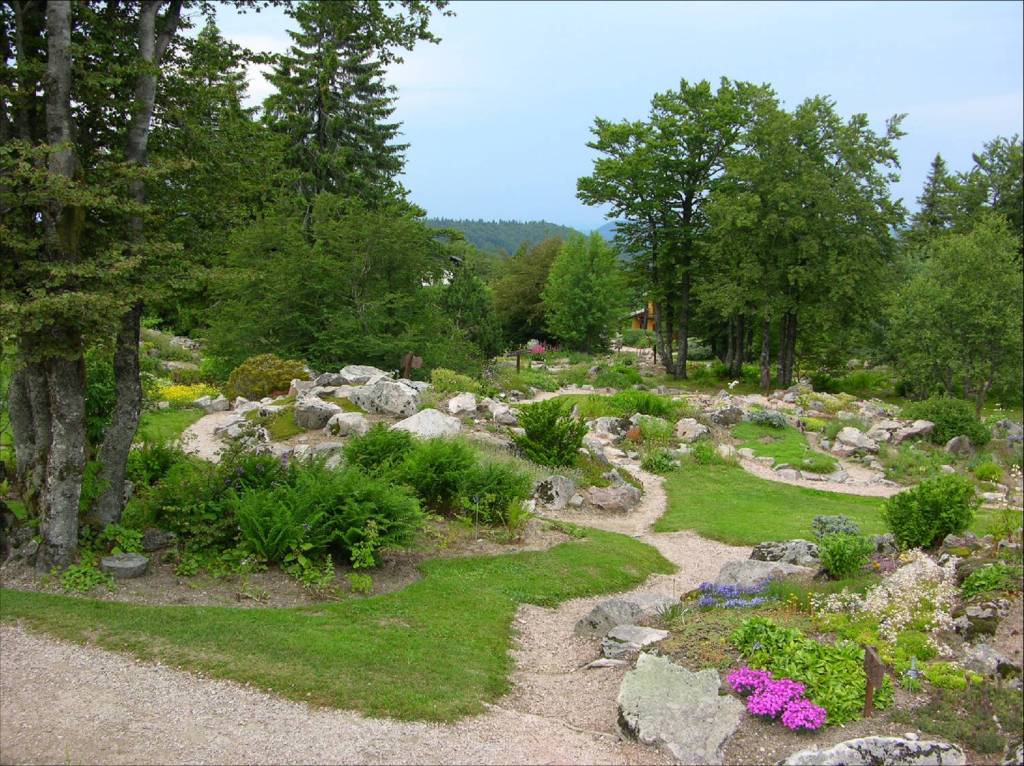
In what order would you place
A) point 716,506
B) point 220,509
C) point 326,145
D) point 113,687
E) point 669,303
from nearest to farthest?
point 113,687 → point 220,509 → point 716,506 → point 326,145 → point 669,303

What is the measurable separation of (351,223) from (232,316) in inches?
195


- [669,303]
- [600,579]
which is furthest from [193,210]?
[669,303]

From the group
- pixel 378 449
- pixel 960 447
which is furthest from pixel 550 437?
pixel 960 447

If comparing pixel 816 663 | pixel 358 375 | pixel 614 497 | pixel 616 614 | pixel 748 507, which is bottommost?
pixel 748 507

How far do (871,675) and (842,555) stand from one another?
312 centimetres

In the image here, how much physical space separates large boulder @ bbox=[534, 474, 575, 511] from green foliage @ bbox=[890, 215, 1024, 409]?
1234cm

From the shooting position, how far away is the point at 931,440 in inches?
813

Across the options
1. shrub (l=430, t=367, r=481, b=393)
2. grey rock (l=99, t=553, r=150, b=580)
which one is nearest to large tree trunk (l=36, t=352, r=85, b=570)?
grey rock (l=99, t=553, r=150, b=580)

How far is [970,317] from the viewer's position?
1961 centimetres

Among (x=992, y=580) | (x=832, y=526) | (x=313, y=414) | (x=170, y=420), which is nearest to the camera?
(x=992, y=580)

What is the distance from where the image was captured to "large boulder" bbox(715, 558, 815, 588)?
8898mm

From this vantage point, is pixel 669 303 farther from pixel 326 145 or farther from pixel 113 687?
pixel 113 687

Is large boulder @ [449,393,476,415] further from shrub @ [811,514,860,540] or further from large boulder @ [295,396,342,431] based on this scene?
shrub @ [811,514,860,540]

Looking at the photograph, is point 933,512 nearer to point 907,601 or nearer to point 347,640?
point 907,601
